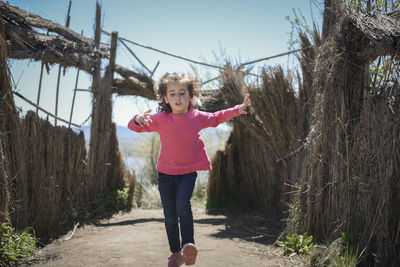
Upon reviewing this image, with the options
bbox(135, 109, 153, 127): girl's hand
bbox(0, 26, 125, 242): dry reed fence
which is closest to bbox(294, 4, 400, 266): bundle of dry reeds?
bbox(135, 109, 153, 127): girl's hand

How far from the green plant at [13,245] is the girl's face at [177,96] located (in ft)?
7.18

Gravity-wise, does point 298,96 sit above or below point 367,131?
above

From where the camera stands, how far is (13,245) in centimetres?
388

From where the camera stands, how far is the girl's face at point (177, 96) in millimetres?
3320

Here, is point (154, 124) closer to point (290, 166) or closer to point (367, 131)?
point (367, 131)

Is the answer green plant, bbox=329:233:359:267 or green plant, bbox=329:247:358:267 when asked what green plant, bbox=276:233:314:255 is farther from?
green plant, bbox=329:247:358:267

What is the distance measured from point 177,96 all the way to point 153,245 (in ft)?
6.82

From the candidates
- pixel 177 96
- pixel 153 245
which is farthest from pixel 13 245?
pixel 177 96

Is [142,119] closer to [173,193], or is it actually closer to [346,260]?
[173,193]

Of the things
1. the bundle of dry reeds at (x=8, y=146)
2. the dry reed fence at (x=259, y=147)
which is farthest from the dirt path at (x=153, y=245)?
the dry reed fence at (x=259, y=147)

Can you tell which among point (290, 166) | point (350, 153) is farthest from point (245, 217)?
point (350, 153)

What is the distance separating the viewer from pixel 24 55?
5234 millimetres

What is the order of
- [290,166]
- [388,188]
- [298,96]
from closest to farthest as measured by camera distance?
[388,188] → [298,96] → [290,166]

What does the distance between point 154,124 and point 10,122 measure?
1994mm
